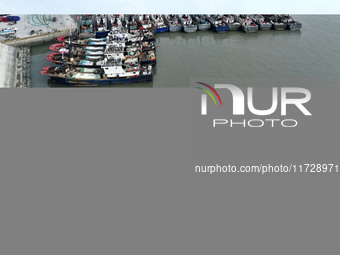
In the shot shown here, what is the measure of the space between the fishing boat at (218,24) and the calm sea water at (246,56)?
603 mm

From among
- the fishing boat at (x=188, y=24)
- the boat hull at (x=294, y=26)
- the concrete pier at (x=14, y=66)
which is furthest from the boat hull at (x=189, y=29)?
the concrete pier at (x=14, y=66)

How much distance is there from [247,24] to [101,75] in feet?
52.3

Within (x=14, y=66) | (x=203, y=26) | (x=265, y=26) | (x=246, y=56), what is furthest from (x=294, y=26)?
(x=14, y=66)

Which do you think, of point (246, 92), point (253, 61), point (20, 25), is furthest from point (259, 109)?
point (20, 25)

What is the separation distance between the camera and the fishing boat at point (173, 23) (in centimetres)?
2722

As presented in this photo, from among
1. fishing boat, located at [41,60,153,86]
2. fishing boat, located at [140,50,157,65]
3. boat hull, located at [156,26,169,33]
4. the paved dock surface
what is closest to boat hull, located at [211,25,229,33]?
boat hull, located at [156,26,169,33]

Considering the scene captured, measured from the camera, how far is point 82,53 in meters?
21.9

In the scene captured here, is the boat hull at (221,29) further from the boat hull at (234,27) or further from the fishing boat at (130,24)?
the fishing boat at (130,24)

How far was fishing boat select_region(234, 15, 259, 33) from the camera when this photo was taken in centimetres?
2648

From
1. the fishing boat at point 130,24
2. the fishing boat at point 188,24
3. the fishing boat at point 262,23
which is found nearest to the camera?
Result: the fishing boat at point 130,24

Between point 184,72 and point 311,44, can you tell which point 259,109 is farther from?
point 311,44

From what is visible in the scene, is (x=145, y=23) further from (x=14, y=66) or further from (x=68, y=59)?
(x=14, y=66)

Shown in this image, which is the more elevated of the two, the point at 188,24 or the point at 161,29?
the point at 188,24

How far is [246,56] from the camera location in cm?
2231
